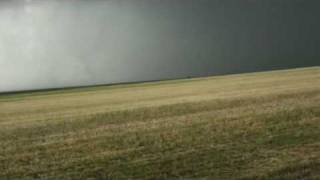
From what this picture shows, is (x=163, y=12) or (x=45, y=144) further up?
(x=163, y=12)

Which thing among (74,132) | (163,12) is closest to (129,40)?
(163,12)

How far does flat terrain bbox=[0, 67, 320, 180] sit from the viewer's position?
15.3 feet

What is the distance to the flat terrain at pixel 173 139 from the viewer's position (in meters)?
4.66

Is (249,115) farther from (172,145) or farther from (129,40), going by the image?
(129,40)

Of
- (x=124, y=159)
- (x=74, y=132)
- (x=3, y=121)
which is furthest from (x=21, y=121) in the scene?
(x=124, y=159)

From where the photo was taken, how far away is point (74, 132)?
7367 mm

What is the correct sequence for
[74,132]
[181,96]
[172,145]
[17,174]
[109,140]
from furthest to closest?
[181,96]
[74,132]
[109,140]
[172,145]
[17,174]

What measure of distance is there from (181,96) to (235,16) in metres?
7.05

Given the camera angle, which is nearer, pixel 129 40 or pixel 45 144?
pixel 45 144

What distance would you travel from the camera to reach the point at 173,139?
6105 mm

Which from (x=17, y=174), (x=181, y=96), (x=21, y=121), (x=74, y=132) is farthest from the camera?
(x=181, y=96)

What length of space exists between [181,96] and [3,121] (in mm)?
3358

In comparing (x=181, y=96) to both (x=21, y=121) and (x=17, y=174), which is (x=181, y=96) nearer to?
(x=21, y=121)

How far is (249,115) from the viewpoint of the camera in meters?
7.40
